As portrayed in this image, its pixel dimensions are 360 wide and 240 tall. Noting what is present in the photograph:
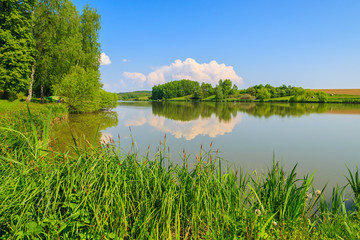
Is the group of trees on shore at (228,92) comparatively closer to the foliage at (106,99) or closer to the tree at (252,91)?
the tree at (252,91)

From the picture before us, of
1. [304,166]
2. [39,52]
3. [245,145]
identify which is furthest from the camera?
[39,52]

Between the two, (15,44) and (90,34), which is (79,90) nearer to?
(15,44)

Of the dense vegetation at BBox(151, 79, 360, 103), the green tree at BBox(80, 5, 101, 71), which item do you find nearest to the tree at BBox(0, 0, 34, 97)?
the green tree at BBox(80, 5, 101, 71)

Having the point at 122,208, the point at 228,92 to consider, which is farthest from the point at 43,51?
the point at 228,92

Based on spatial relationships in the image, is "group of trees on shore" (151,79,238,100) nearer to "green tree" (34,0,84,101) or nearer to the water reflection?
"green tree" (34,0,84,101)

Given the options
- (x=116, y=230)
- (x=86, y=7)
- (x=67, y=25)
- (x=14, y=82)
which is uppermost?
(x=86, y=7)

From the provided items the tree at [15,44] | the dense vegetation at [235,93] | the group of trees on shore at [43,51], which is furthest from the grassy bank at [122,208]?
the dense vegetation at [235,93]

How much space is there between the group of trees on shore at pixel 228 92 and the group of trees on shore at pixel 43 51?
269 ft

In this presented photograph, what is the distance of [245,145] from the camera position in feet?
37.0

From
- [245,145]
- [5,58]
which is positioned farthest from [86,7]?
[245,145]

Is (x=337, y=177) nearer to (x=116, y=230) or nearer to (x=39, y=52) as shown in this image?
(x=116, y=230)

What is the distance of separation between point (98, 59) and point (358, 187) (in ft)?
116

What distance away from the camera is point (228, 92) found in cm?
11112

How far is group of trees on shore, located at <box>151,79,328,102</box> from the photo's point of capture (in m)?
79.3
